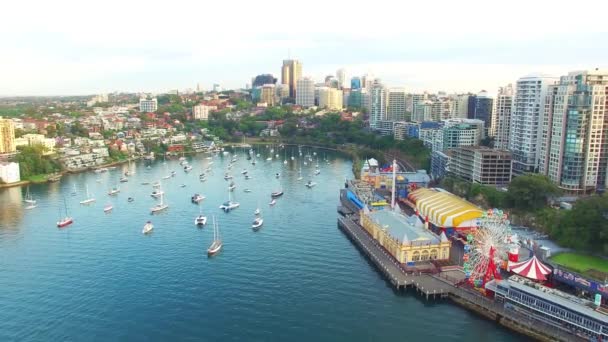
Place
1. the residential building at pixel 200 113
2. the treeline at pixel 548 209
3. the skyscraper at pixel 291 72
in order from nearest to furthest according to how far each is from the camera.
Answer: the treeline at pixel 548 209 < the residential building at pixel 200 113 < the skyscraper at pixel 291 72

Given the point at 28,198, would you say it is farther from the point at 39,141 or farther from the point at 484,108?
the point at 484,108

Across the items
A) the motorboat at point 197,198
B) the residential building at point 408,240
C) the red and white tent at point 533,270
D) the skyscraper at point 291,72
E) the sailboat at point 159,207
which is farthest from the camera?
the skyscraper at point 291,72

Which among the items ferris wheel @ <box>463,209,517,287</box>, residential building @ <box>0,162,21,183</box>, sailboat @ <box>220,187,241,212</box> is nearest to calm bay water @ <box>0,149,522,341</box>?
sailboat @ <box>220,187,241,212</box>

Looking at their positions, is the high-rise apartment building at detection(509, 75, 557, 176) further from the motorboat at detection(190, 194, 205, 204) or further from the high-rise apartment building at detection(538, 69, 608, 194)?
the motorboat at detection(190, 194, 205, 204)

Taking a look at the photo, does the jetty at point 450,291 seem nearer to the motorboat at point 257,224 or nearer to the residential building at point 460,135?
the motorboat at point 257,224

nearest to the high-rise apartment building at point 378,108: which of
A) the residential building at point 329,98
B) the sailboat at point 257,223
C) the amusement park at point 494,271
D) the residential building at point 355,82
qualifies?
the residential building at point 329,98

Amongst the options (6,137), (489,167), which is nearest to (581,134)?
(489,167)

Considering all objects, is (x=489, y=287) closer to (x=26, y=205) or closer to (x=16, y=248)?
(x=16, y=248)
